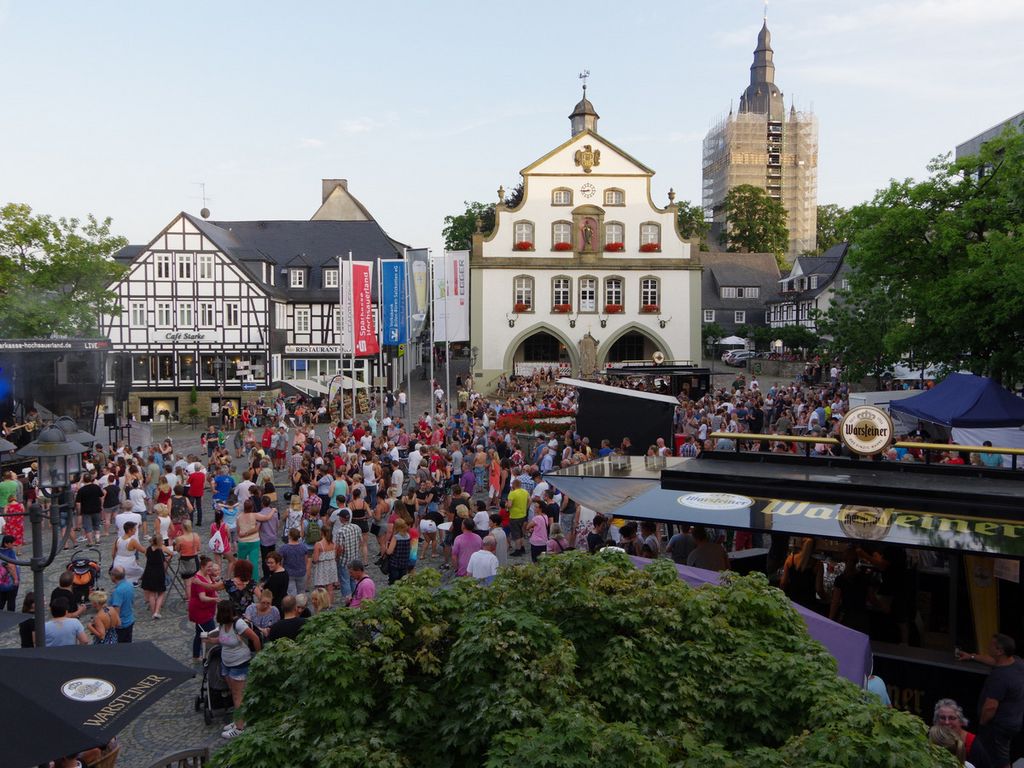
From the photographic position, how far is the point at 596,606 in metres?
5.45

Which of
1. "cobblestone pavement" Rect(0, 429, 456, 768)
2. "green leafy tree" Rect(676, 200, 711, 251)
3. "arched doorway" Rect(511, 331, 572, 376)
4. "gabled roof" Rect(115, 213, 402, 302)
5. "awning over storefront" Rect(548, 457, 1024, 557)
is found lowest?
"cobblestone pavement" Rect(0, 429, 456, 768)

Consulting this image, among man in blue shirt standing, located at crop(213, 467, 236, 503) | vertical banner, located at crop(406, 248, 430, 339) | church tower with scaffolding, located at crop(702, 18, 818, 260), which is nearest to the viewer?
man in blue shirt standing, located at crop(213, 467, 236, 503)

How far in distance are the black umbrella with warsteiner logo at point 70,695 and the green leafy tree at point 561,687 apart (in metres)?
1.29

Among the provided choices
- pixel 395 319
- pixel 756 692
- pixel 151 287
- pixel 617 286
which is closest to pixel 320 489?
pixel 756 692

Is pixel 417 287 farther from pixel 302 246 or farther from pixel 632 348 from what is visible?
pixel 632 348

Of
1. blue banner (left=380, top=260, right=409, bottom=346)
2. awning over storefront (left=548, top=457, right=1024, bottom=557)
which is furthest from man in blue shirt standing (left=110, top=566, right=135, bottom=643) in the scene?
blue banner (left=380, top=260, right=409, bottom=346)

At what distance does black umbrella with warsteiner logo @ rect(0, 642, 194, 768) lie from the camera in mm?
5320

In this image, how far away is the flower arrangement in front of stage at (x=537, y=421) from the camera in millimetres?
28844

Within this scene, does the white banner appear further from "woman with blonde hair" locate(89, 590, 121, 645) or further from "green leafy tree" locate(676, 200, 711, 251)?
"green leafy tree" locate(676, 200, 711, 251)

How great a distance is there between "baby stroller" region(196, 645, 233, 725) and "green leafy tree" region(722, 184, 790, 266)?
8243 centimetres

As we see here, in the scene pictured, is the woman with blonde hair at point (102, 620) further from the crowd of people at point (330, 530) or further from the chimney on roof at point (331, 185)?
the chimney on roof at point (331, 185)

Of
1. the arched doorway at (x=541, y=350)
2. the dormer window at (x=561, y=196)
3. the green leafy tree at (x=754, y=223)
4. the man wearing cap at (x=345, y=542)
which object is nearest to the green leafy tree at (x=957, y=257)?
the man wearing cap at (x=345, y=542)

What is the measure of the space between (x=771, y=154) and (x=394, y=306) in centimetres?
8730

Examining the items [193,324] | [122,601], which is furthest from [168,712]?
[193,324]
